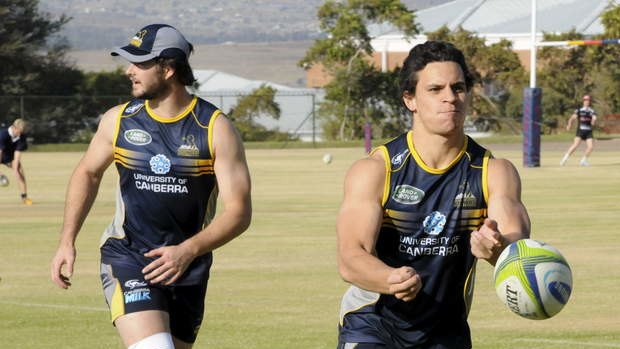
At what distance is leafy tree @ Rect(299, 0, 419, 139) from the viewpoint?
196 feet

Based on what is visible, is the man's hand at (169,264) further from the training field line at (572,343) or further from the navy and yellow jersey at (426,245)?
the training field line at (572,343)

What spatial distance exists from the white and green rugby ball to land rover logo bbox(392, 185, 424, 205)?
1.46 feet

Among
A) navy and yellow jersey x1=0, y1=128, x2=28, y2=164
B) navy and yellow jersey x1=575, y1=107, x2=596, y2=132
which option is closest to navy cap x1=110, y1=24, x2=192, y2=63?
navy and yellow jersey x1=0, y1=128, x2=28, y2=164

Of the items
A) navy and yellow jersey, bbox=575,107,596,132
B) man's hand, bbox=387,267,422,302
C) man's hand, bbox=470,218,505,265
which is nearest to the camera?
man's hand, bbox=387,267,422,302

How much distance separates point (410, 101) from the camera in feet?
21.4

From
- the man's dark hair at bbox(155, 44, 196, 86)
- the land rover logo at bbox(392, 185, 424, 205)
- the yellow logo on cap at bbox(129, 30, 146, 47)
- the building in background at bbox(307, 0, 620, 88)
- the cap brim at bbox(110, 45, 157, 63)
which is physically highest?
the yellow logo on cap at bbox(129, 30, 146, 47)

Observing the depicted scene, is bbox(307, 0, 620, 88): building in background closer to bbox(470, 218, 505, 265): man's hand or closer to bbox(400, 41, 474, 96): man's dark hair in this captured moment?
bbox(400, 41, 474, 96): man's dark hair

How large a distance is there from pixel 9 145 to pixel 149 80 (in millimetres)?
23150

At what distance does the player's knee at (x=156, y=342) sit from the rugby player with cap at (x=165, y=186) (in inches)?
5.1

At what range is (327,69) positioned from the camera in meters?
61.2

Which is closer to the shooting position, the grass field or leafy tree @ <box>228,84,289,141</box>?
the grass field

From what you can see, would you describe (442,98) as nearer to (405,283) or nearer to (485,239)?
(485,239)

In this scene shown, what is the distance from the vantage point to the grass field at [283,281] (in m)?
12.3

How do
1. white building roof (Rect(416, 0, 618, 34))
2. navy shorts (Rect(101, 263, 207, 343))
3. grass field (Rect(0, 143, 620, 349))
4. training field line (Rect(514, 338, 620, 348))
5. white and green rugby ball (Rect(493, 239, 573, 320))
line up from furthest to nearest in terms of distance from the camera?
1. white building roof (Rect(416, 0, 618, 34))
2. grass field (Rect(0, 143, 620, 349))
3. training field line (Rect(514, 338, 620, 348))
4. navy shorts (Rect(101, 263, 207, 343))
5. white and green rugby ball (Rect(493, 239, 573, 320))
